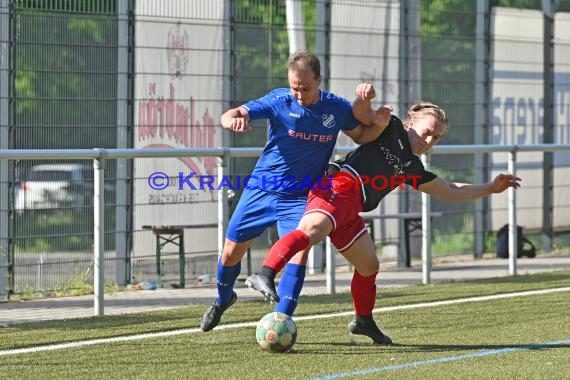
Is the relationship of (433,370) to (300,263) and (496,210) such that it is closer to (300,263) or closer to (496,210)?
(300,263)

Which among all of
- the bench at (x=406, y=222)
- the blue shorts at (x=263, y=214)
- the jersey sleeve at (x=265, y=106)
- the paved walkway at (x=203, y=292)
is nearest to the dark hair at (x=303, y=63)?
the jersey sleeve at (x=265, y=106)

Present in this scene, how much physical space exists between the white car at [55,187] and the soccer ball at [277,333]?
5.05 meters

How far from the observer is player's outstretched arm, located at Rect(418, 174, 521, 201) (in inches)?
343

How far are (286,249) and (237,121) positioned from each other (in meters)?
0.85

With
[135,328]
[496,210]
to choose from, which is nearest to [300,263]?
[135,328]

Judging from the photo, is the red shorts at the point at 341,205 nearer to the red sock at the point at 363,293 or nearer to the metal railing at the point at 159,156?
the red sock at the point at 363,293

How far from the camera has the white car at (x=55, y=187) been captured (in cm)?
1250

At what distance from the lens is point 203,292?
12508 millimetres

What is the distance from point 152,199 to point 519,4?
6.59 m

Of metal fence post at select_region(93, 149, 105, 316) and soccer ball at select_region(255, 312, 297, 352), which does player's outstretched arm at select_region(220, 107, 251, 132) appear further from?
metal fence post at select_region(93, 149, 105, 316)

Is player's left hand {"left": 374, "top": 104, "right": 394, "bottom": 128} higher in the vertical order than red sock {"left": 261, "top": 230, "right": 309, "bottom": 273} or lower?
higher

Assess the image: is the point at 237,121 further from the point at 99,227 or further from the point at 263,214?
the point at 99,227

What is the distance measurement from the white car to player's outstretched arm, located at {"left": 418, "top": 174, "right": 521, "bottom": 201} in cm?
497

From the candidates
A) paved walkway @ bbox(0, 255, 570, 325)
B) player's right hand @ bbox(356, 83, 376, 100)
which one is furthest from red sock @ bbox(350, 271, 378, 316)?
paved walkway @ bbox(0, 255, 570, 325)
